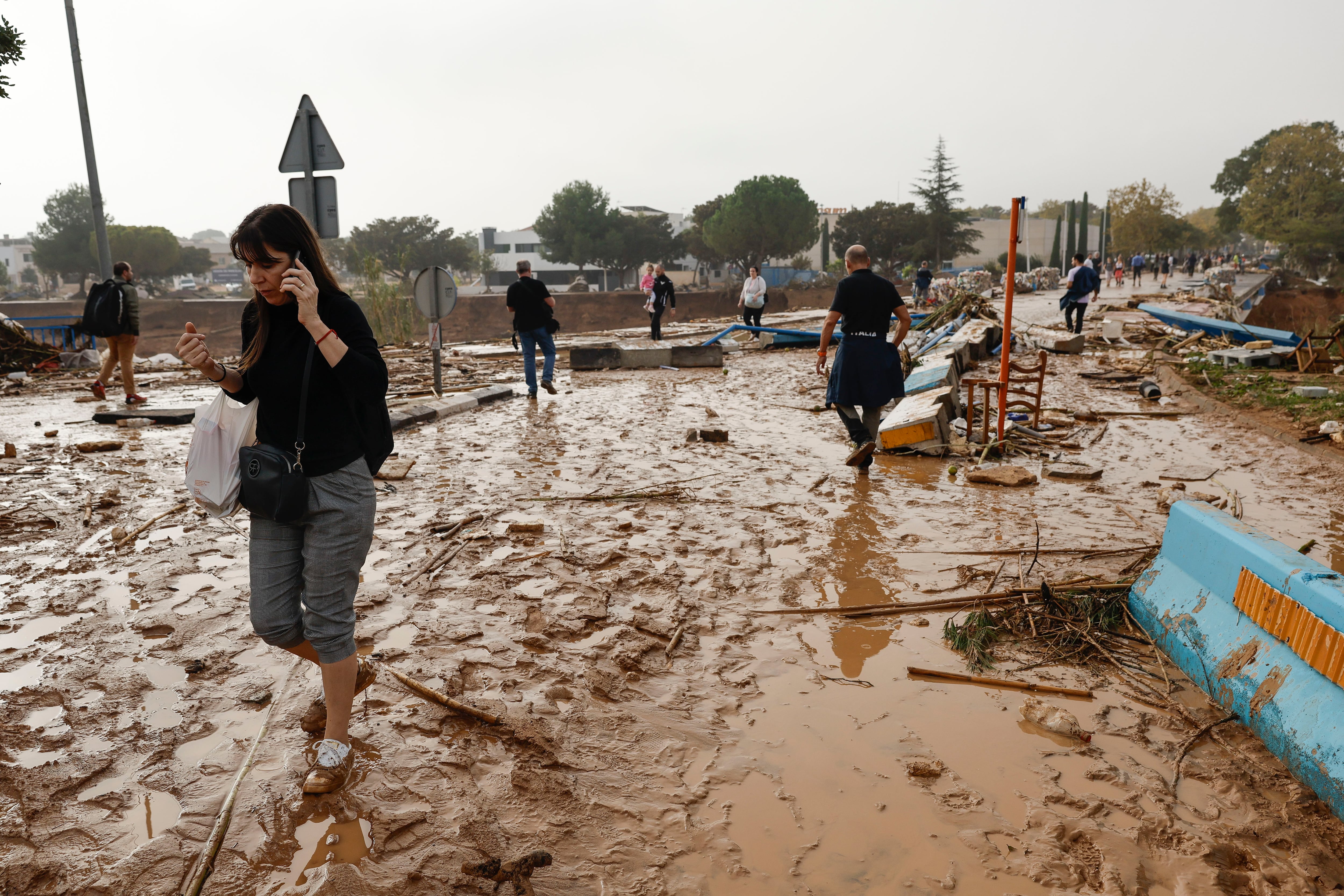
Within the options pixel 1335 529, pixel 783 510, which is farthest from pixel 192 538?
pixel 1335 529

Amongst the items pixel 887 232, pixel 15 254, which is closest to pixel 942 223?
pixel 887 232

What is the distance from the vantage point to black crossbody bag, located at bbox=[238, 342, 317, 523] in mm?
2473

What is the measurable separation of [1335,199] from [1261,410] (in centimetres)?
5499

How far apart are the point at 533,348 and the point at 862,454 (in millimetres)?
5969

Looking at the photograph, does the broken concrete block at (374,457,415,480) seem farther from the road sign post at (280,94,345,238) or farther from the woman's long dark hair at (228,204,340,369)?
the woman's long dark hair at (228,204,340,369)

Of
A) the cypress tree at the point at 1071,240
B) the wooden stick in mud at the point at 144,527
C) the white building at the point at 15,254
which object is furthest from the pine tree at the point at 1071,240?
the white building at the point at 15,254

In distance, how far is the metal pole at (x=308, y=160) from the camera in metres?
7.27

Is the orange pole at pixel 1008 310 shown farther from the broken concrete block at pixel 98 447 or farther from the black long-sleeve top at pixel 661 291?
the black long-sleeve top at pixel 661 291

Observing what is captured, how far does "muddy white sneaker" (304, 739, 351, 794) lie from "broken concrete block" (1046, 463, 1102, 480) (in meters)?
5.87

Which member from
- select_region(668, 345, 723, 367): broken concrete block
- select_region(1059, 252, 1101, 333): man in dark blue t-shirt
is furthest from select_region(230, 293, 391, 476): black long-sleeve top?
select_region(1059, 252, 1101, 333): man in dark blue t-shirt

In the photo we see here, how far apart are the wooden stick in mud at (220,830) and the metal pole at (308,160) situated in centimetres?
559

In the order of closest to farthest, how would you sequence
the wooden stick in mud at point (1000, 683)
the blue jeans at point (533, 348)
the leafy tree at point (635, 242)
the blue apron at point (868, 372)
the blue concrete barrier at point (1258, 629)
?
1. the blue concrete barrier at point (1258, 629)
2. the wooden stick in mud at point (1000, 683)
3. the blue apron at point (868, 372)
4. the blue jeans at point (533, 348)
5. the leafy tree at point (635, 242)

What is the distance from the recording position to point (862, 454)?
22.3ft

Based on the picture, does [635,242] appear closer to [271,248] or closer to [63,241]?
[63,241]
